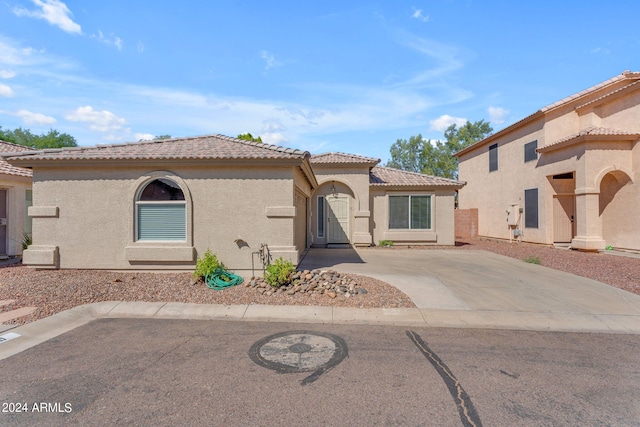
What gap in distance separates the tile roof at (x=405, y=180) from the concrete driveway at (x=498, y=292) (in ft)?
15.2

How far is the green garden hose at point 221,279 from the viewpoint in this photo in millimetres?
7836

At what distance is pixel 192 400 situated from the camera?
3.45 metres

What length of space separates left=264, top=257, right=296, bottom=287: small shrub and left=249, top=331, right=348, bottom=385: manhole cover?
232 centimetres

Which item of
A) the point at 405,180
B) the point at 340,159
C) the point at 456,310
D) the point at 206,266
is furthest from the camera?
the point at 405,180

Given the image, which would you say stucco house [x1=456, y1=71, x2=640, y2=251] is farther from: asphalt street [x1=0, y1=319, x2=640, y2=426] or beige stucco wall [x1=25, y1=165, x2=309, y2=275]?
beige stucco wall [x1=25, y1=165, x2=309, y2=275]

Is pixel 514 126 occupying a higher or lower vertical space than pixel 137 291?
higher

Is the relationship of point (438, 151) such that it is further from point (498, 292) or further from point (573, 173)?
point (498, 292)

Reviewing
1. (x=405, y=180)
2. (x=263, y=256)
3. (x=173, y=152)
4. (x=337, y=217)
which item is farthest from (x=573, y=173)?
(x=173, y=152)

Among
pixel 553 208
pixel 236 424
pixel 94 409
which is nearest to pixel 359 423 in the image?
pixel 236 424

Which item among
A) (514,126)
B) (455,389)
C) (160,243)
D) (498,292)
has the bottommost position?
(455,389)

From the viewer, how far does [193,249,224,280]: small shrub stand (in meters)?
7.98

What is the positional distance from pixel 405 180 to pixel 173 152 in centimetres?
1084

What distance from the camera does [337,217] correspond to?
607 inches

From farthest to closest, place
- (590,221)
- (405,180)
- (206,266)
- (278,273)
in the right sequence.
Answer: (405,180)
(590,221)
(206,266)
(278,273)
